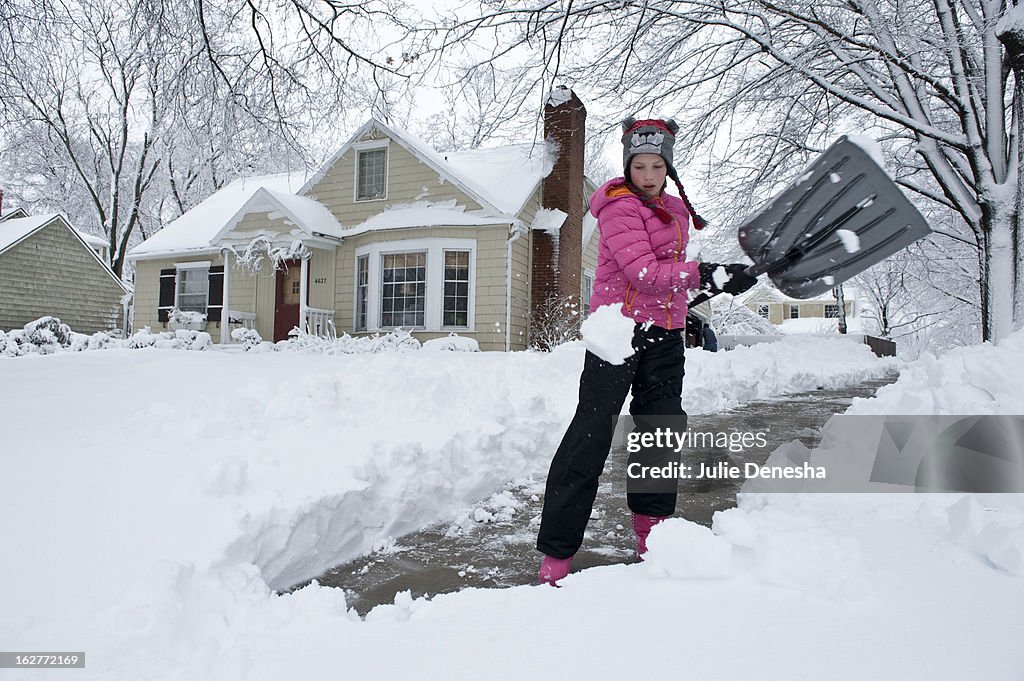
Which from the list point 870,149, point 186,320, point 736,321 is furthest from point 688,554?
point 736,321

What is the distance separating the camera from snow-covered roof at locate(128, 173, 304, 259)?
54.1ft

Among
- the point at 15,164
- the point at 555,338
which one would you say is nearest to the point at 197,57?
the point at 555,338

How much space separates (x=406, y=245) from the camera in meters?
13.7

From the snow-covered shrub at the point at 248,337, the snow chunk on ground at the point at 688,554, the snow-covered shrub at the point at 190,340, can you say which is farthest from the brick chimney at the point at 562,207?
the snow chunk on ground at the point at 688,554

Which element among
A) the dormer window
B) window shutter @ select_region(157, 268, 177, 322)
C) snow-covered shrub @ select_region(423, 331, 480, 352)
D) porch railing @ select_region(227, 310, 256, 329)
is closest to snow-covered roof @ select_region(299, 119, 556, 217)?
the dormer window

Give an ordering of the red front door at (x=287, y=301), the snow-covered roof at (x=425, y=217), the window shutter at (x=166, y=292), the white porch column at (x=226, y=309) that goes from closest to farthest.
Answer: the snow-covered roof at (x=425, y=217) → the white porch column at (x=226, y=309) → the red front door at (x=287, y=301) → the window shutter at (x=166, y=292)

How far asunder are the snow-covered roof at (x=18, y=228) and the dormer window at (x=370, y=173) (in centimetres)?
1191

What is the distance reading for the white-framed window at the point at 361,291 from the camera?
14344 mm

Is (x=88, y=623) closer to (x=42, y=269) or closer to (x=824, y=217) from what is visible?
(x=824, y=217)

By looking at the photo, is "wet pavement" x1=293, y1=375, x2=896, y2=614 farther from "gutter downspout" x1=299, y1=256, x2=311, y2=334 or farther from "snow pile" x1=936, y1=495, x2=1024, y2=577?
"gutter downspout" x1=299, y1=256, x2=311, y2=334

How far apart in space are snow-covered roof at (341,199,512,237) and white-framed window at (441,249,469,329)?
693 millimetres

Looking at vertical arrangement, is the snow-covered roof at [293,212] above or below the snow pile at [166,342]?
above

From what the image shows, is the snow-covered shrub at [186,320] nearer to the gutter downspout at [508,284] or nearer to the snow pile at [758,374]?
the gutter downspout at [508,284]

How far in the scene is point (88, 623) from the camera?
1.84 m
